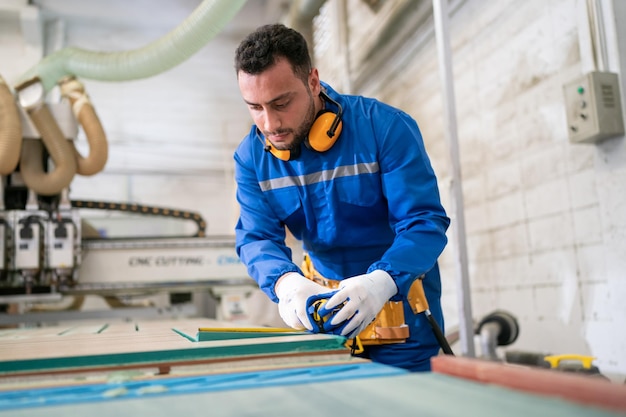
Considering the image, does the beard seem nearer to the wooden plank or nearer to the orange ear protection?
the orange ear protection

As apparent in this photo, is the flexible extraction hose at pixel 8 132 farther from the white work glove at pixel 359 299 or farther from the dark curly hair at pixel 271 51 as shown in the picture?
the white work glove at pixel 359 299

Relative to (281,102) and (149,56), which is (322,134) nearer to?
(281,102)

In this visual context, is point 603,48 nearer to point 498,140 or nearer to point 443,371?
point 498,140

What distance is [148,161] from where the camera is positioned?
29.5 feet

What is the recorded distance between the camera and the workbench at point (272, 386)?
0.53m

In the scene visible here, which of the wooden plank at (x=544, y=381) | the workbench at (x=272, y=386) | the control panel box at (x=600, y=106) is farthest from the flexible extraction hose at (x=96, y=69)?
the wooden plank at (x=544, y=381)

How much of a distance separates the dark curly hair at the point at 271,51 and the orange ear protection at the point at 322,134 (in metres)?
0.13

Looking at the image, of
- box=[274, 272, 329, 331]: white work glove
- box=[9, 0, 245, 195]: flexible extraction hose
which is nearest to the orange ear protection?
box=[274, 272, 329, 331]: white work glove

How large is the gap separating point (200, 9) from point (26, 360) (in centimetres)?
263

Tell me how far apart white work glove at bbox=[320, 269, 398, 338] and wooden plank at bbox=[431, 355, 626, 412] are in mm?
532

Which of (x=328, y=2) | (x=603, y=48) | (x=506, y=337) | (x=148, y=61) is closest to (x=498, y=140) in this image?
(x=603, y=48)

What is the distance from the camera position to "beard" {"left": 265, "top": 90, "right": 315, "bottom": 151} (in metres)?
1.54

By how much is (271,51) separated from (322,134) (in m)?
0.27

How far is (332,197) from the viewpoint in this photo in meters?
1.58
